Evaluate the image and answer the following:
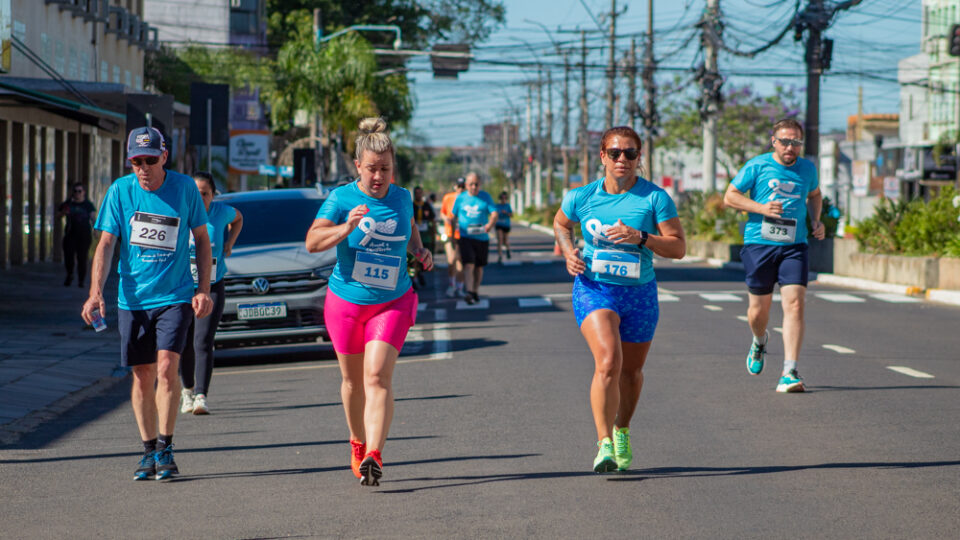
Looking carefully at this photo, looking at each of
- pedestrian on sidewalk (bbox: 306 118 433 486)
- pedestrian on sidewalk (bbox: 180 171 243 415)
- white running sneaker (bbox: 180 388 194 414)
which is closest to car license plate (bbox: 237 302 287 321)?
pedestrian on sidewalk (bbox: 180 171 243 415)

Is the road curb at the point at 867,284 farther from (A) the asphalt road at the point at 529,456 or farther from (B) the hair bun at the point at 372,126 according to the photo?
(B) the hair bun at the point at 372,126

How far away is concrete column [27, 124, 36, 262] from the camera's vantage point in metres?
33.6

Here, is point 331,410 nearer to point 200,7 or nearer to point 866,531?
point 866,531

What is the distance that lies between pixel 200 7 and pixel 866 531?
218 ft

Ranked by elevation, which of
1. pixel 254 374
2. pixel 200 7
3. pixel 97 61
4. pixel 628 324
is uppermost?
pixel 200 7

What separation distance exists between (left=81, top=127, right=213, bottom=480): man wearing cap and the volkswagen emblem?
5918 millimetres

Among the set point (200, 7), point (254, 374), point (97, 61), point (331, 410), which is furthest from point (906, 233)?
point (200, 7)

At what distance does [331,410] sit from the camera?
424 inches

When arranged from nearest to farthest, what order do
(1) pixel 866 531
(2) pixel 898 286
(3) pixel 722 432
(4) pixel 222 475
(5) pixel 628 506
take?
(1) pixel 866 531 < (5) pixel 628 506 < (4) pixel 222 475 < (3) pixel 722 432 < (2) pixel 898 286

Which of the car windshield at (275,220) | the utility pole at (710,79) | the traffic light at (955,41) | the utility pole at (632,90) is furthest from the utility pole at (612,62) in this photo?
the car windshield at (275,220)

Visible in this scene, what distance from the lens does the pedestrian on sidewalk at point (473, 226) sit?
71.6ft

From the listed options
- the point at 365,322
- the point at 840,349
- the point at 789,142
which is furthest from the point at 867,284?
the point at 365,322

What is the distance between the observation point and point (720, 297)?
23266 millimetres

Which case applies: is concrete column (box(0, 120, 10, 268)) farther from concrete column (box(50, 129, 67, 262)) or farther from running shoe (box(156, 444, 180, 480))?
running shoe (box(156, 444, 180, 480))
